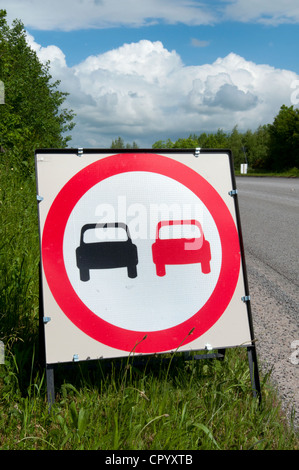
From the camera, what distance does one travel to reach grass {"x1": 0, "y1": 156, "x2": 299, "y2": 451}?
2064 millimetres

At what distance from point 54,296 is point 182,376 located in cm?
91

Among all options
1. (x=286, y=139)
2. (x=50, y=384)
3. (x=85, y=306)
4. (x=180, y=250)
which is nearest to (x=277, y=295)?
(x=180, y=250)

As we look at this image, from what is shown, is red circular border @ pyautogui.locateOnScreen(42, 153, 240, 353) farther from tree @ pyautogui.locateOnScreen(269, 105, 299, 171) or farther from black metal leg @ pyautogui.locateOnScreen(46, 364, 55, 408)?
tree @ pyautogui.locateOnScreen(269, 105, 299, 171)

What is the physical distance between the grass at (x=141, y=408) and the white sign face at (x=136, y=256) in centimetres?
18

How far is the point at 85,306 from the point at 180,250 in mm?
589

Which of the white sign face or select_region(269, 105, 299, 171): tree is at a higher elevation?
select_region(269, 105, 299, 171): tree

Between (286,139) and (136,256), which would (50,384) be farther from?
(286,139)

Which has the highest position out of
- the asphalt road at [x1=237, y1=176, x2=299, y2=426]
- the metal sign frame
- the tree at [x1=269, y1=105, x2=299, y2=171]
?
the tree at [x1=269, y1=105, x2=299, y2=171]

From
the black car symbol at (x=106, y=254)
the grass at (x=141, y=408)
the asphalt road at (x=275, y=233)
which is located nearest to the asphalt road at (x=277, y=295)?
the asphalt road at (x=275, y=233)

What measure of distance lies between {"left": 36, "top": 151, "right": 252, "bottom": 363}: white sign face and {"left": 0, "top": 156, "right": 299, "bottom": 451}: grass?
0.58 ft

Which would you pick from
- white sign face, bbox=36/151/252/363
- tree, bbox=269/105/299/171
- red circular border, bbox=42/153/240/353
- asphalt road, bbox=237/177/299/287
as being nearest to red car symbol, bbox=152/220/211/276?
white sign face, bbox=36/151/252/363

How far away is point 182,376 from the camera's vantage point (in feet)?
8.83
